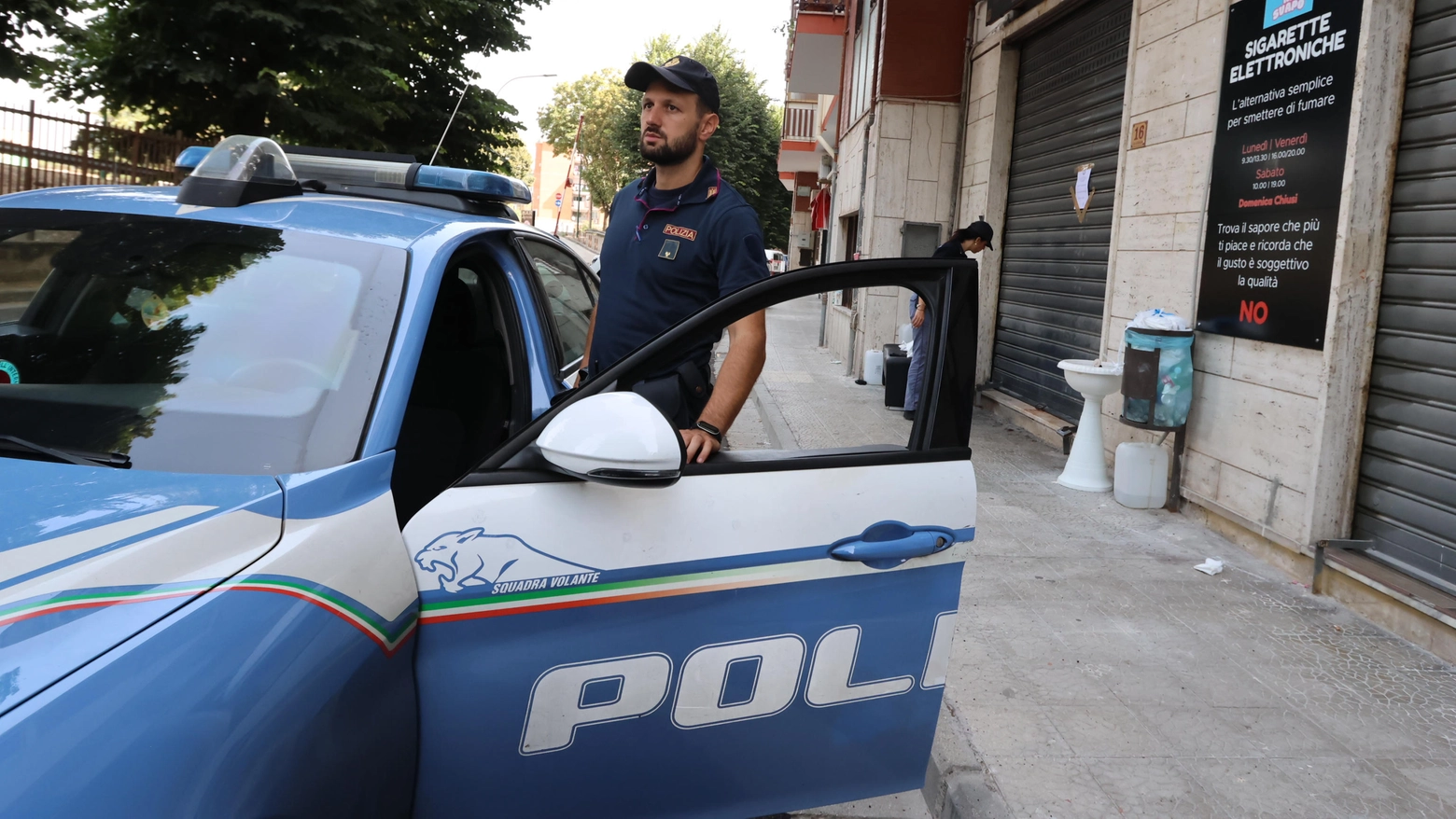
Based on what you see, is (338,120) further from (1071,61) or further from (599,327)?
(599,327)

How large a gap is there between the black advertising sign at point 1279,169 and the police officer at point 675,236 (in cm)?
355

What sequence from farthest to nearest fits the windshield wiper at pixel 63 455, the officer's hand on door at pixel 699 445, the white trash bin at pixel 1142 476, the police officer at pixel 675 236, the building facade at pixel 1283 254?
the white trash bin at pixel 1142 476 → the building facade at pixel 1283 254 → the police officer at pixel 675 236 → the officer's hand on door at pixel 699 445 → the windshield wiper at pixel 63 455

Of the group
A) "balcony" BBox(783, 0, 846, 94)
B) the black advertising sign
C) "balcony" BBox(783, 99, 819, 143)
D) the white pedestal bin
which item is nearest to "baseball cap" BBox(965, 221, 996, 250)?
A: the white pedestal bin

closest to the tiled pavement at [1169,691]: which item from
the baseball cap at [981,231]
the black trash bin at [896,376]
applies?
the baseball cap at [981,231]

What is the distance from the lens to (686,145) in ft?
9.98

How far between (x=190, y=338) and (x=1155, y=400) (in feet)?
17.9

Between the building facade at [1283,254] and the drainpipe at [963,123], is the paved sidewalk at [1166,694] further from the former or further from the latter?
the drainpipe at [963,123]

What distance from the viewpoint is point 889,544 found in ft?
6.86

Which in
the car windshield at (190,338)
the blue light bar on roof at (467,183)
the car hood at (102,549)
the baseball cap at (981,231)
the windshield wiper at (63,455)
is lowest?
the car hood at (102,549)

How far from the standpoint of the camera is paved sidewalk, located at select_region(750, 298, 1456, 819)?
3.03 m

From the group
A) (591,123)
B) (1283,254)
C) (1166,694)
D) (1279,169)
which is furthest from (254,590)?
(591,123)

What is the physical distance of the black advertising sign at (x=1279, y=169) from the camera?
16.7 ft

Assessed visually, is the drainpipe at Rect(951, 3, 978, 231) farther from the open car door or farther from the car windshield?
the car windshield

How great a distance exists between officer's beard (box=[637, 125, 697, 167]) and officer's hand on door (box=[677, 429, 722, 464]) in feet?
3.65
